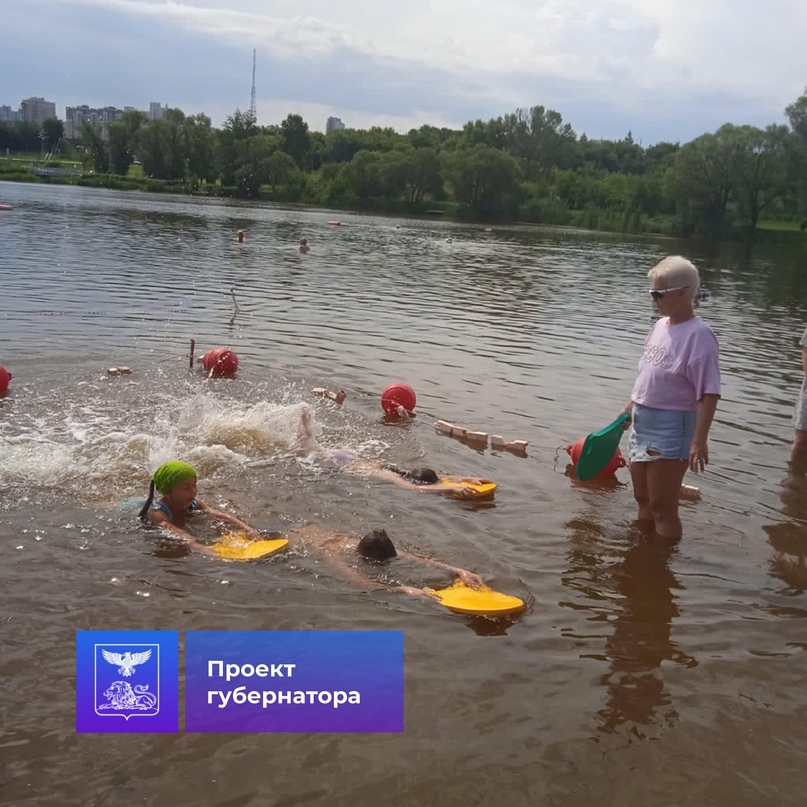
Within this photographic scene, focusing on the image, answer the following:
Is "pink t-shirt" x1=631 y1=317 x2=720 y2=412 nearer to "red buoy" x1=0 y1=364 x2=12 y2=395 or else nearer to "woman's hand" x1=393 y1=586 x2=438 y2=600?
"woman's hand" x1=393 y1=586 x2=438 y2=600

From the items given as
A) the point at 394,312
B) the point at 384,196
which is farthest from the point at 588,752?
the point at 384,196

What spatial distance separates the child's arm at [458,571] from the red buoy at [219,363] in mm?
6920

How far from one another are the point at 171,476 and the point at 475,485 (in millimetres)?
3189

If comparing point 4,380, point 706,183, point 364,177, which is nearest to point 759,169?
point 706,183

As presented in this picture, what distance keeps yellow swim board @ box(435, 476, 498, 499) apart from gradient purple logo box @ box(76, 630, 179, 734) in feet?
12.7

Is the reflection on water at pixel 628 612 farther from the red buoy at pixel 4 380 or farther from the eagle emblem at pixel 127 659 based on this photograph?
the red buoy at pixel 4 380

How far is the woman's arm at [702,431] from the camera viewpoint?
6.00 meters

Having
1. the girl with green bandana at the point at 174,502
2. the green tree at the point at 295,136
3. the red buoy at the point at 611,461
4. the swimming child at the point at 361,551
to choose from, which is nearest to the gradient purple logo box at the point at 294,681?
the swimming child at the point at 361,551

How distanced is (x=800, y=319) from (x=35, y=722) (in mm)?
26126

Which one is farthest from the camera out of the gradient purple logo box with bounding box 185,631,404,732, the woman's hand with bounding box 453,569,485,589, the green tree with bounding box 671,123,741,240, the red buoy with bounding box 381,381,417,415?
the green tree with bounding box 671,123,741,240

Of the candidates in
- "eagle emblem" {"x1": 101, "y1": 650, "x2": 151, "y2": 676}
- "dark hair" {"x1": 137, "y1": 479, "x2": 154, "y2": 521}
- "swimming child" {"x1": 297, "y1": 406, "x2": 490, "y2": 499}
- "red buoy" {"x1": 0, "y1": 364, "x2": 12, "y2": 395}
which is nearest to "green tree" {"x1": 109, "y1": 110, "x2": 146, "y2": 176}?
"red buoy" {"x1": 0, "y1": 364, "x2": 12, "y2": 395}

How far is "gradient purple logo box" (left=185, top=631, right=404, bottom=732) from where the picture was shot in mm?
4664

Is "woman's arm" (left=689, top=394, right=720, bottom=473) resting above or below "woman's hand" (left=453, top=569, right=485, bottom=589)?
above

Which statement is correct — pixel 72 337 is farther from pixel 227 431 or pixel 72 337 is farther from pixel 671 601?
pixel 671 601
